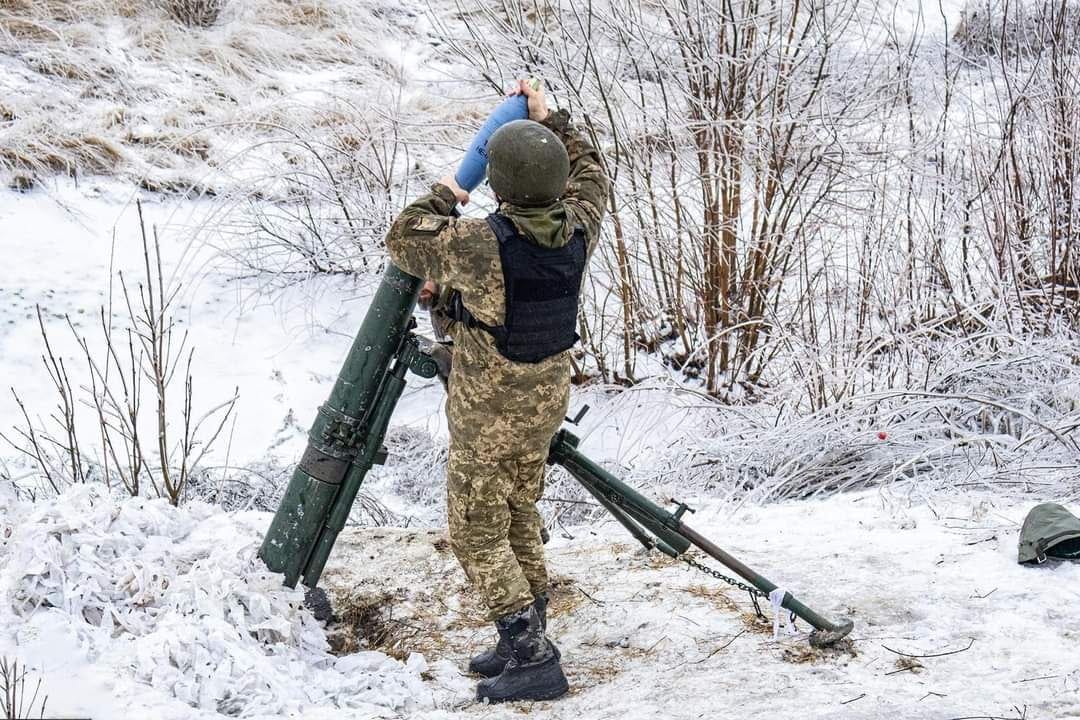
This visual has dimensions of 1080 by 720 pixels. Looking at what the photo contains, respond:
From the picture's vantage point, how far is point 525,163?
8.77 feet

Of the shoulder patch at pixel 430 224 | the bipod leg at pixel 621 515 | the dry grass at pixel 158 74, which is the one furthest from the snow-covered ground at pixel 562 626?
the dry grass at pixel 158 74

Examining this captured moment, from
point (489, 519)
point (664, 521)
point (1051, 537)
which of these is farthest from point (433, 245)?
point (1051, 537)

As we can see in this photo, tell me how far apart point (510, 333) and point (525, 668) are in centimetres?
96

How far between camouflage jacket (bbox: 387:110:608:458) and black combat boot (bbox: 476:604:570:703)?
0.50 metres

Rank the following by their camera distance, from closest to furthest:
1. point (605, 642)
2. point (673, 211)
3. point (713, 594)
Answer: point (605, 642) < point (713, 594) < point (673, 211)

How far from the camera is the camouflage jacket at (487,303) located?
2719mm

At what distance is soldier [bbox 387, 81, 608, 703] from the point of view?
2.71 metres

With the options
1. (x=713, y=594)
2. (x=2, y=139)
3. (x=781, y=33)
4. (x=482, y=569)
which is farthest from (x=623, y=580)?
(x=2, y=139)

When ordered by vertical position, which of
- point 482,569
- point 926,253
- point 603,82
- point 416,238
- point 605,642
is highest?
point 603,82

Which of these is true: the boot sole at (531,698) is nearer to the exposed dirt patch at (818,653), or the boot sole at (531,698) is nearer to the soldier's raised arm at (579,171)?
the exposed dirt patch at (818,653)

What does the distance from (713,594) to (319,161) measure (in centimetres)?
446

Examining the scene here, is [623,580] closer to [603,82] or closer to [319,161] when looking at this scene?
[603,82]

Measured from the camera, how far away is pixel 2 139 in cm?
769

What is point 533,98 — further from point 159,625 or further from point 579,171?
point 159,625
